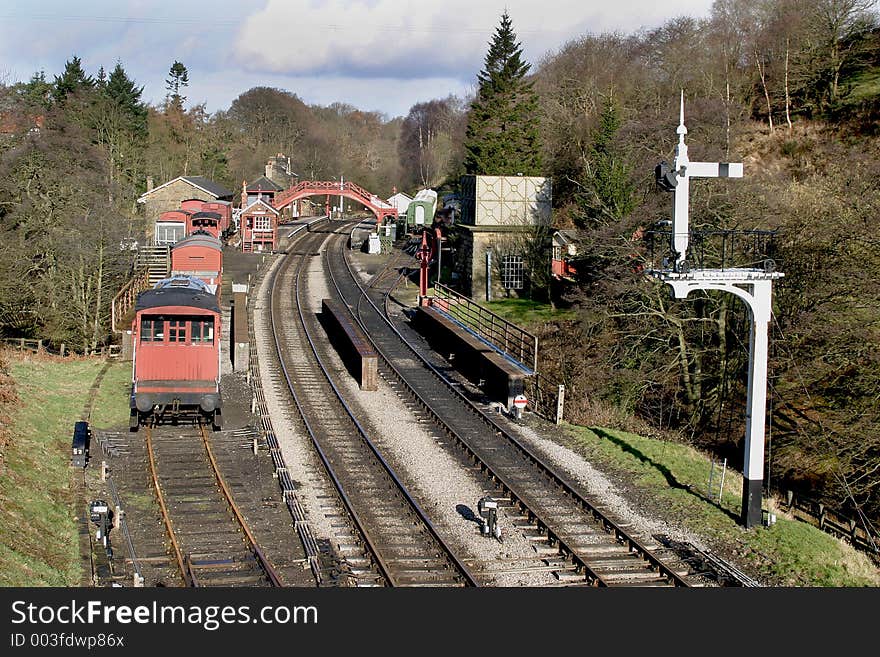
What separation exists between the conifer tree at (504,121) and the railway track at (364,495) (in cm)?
2178

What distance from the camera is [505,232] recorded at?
43812 millimetres

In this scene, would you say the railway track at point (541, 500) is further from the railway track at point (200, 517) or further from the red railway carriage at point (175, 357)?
the red railway carriage at point (175, 357)

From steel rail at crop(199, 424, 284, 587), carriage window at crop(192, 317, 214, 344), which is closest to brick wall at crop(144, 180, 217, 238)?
carriage window at crop(192, 317, 214, 344)

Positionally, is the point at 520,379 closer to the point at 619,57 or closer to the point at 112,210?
the point at 112,210

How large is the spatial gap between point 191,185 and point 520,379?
42.1 m

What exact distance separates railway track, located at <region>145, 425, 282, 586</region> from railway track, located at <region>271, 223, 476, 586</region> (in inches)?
60.0

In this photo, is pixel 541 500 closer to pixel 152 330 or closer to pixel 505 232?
pixel 152 330

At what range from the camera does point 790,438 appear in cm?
2294

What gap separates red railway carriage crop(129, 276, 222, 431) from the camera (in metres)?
21.3

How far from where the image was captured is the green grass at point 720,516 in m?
13.9

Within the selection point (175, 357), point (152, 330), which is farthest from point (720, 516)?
point (152, 330)

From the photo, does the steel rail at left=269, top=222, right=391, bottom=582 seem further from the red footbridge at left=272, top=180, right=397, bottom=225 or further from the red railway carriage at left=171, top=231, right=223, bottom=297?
the red footbridge at left=272, top=180, right=397, bottom=225

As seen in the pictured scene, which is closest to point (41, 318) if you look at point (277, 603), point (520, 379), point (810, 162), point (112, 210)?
point (112, 210)

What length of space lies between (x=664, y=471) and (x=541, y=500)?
2.88m
